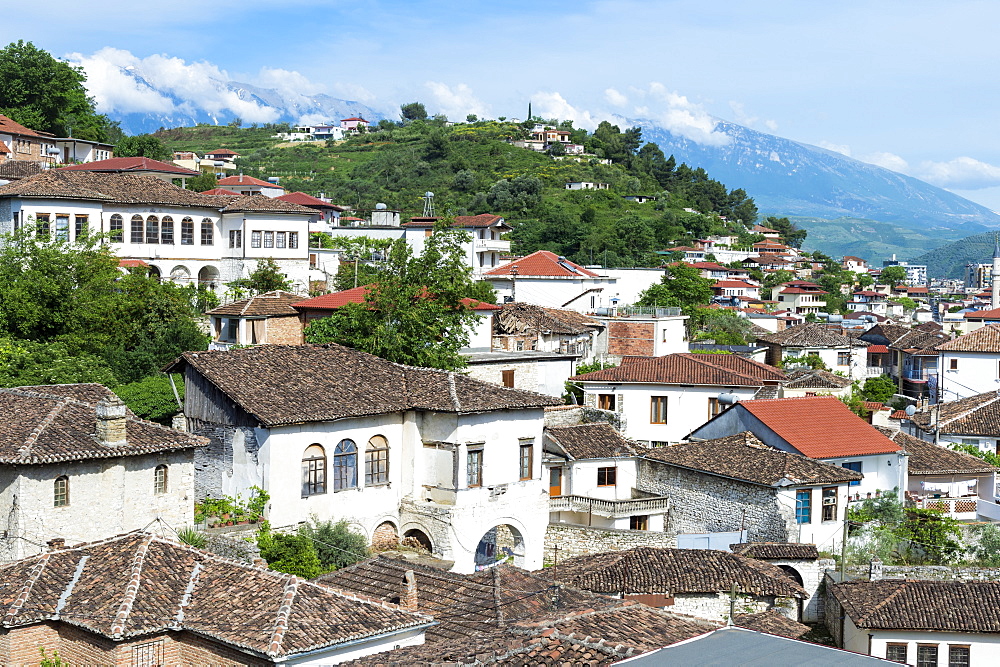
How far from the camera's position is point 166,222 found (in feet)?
146

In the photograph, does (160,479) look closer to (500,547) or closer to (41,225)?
(500,547)

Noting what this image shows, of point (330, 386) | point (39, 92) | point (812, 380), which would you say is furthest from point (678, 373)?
point (39, 92)

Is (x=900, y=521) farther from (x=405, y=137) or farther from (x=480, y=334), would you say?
(x=405, y=137)

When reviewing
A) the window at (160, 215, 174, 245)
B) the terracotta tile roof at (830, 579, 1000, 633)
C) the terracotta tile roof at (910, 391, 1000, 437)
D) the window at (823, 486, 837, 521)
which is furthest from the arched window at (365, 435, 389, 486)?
the terracotta tile roof at (910, 391, 1000, 437)

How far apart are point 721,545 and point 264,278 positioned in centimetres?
2246

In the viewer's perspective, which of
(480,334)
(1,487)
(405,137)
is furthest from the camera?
(405,137)

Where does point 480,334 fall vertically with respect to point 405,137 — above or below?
below

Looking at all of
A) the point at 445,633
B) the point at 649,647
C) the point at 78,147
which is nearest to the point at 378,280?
the point at 445,633

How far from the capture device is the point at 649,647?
13.9 m

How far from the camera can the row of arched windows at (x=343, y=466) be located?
2573cm

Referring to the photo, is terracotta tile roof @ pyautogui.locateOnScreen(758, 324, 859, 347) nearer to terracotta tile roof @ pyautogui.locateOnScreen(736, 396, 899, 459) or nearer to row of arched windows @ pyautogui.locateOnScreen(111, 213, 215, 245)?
terracotta tile roof @ pyautogui.locateOnScreen(736, 396, 899, 459)

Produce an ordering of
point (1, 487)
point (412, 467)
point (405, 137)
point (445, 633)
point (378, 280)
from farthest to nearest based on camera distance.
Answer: point (405, 137) < point (378, 280) < point (412, 467) < point (1, 487) < point (445, 633)

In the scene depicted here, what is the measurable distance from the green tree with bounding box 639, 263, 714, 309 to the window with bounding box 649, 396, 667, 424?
19.4m

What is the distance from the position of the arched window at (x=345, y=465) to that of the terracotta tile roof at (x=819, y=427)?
46.9 feet
